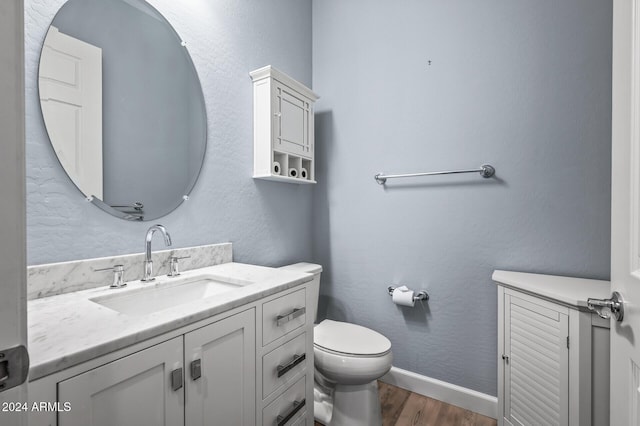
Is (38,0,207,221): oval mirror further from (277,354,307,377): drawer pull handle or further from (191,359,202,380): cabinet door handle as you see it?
(277,354,307,377): drawer pull handle

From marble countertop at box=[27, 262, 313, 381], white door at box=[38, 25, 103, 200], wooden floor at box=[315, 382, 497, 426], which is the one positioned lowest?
wooden floor at box=[315, 382, 497, 426]

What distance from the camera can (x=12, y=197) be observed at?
33 cm

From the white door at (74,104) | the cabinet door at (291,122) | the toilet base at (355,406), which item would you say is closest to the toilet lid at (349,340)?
the toilet base at (355,406)

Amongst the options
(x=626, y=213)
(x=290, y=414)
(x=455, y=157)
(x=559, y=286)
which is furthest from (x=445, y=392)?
(x=626, y=213)

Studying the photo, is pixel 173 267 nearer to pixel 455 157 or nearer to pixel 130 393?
pixel 130 393

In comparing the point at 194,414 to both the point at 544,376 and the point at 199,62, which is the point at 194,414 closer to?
the point at 544,376

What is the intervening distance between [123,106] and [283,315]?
99 cm

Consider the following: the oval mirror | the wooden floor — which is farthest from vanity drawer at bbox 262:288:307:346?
the wooden floor

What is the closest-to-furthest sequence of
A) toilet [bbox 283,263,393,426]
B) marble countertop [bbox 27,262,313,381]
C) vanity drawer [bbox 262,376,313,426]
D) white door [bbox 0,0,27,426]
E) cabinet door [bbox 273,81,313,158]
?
white door [bbox 0,0,27,426] → marble countertop [bbox 27,262,313,381] → vanity drawer [bbox 262,376,313,426] → toilet [bbox 283,263,393,426] → cabinet door [bbox 273,81,313,158]

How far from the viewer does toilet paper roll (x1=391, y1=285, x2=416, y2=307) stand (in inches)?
67.4

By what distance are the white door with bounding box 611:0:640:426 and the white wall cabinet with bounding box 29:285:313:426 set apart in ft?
2.95

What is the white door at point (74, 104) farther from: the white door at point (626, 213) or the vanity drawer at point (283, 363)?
the white door at point (626, 213)

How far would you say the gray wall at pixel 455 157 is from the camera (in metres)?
1.40

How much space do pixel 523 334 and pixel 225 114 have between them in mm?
1732
